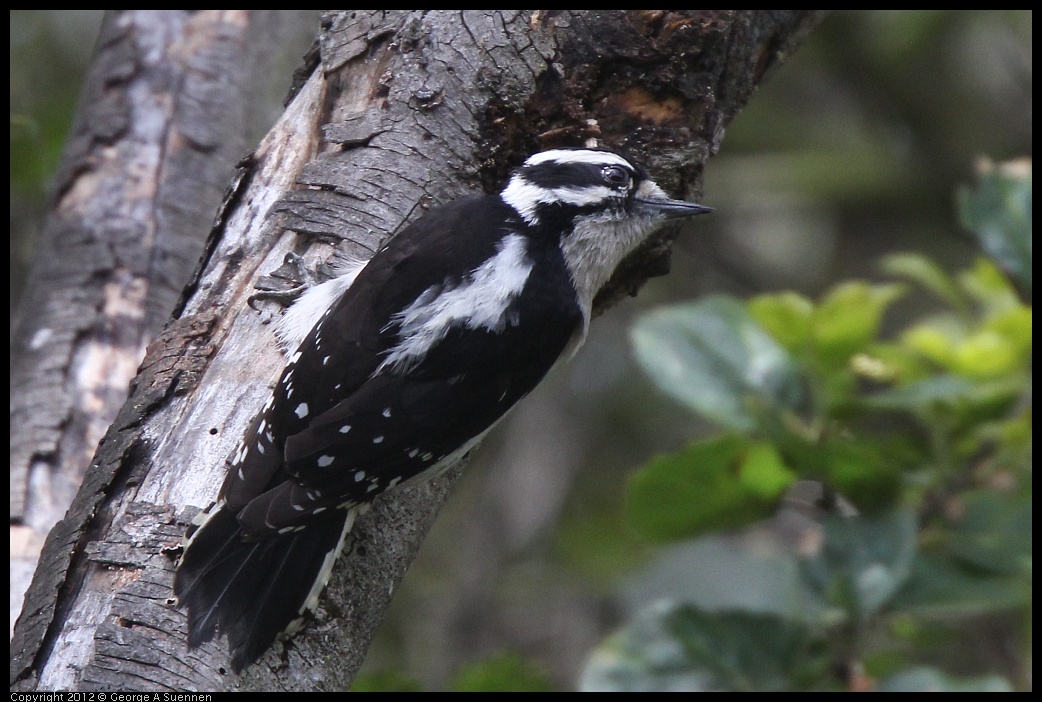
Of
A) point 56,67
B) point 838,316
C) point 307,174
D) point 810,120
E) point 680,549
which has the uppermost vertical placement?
point 56,67

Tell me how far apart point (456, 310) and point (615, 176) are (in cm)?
65

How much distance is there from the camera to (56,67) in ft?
19.7

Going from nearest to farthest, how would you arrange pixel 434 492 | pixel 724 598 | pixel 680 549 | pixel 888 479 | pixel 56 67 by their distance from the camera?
pixel 434 492 → pixel 888 479 → pixel 724 598 → pixel 680 549 → pixel 56 67

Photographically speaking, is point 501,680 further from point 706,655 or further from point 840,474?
point 840,474

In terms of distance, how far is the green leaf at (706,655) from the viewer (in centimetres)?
310

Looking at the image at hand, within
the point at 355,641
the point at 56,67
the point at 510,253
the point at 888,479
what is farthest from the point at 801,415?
the point at 56,67

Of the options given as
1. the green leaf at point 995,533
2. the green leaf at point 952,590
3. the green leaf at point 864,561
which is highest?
the green leaf at point 864,561

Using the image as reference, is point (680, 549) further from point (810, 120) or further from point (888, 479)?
point (810, 120)

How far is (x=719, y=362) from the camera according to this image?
3.19 m

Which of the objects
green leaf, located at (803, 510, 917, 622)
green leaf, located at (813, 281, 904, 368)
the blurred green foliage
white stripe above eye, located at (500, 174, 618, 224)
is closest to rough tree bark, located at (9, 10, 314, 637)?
white stripe above eye, located at (500, 174, 618, 224)

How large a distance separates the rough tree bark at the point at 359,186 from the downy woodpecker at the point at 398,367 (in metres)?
0.09

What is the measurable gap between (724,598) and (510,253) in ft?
6.32

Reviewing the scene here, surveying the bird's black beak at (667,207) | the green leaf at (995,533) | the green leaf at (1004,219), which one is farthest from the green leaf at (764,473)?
the green leaf at (1004,219)

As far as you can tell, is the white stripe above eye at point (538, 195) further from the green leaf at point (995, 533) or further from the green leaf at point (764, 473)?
the green leaf at point (995, 533)
